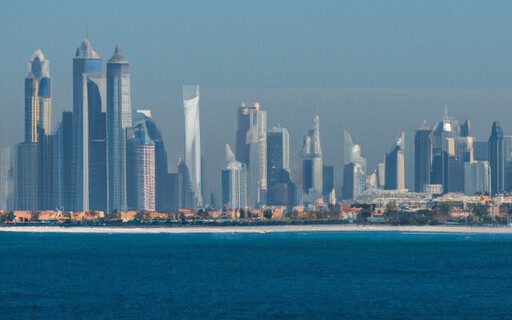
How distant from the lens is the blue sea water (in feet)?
311

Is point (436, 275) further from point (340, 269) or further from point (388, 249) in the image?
point (388, 249)

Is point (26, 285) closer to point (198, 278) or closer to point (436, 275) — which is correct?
point (198, 278)

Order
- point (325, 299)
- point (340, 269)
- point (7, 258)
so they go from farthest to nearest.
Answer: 1. point (7, 258)
2. point (340, 269)
3. point (325, 299)

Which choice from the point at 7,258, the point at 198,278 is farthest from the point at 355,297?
the point at 7,258

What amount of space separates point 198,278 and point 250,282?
5.66m

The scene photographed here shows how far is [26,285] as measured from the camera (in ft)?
379

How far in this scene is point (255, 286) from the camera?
373 feet

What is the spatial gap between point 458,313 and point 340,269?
140 feet

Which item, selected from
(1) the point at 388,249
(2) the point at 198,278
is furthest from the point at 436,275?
(1) the point at 388,249

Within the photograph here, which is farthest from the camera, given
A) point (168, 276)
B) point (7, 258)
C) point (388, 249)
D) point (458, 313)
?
point (388, 249)

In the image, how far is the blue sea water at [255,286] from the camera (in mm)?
94688

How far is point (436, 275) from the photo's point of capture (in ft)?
420

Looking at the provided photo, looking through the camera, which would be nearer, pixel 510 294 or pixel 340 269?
pixel 510 294

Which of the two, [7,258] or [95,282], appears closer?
[95,282]
